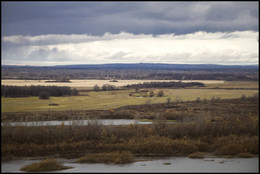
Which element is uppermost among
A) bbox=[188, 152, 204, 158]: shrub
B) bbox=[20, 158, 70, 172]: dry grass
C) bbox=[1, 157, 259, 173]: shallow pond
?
bbox=[20, 158, 70, 172]: dry grass

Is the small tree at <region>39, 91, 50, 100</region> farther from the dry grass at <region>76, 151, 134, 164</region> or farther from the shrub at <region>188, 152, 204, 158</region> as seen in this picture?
the shrub at <region>188, 152, 204, 158</region>

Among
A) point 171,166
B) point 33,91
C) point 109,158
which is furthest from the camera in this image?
point 33,91

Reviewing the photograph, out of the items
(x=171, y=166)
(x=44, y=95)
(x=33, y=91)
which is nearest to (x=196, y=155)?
(x=171, y=166)

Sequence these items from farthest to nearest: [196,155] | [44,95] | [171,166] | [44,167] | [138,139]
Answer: [44,95], [138,139], [196,155], [171,166], [44,167]

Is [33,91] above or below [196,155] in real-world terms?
above

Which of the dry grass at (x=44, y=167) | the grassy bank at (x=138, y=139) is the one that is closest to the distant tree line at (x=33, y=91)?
the grassy bank at (x=138, y=139)

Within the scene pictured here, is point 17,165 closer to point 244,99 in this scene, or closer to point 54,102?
point 54,102

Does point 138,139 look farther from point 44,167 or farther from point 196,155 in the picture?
point 44,167

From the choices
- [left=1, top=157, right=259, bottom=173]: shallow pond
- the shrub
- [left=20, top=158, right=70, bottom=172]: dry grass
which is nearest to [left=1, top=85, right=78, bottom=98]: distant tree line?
[left=1, top=157, right=259, bottom=173]: shallow pond

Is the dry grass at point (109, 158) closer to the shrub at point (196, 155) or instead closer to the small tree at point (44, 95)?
the shrub at point (196, 155)
